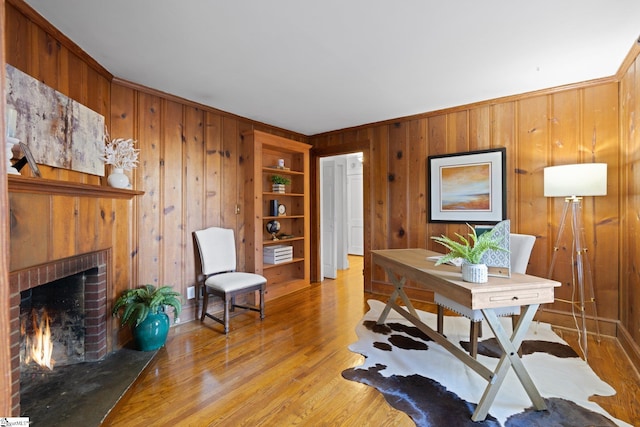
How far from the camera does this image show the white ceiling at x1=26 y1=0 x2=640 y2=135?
70.2 inches

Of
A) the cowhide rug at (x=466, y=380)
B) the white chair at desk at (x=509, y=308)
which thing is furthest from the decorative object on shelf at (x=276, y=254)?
the white chair at desk at (x=509, y=308)

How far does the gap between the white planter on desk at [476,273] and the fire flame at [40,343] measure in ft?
9.30

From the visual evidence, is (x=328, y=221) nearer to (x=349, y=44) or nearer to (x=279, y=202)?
(x=279, y=202)

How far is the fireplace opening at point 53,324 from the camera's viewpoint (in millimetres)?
1979

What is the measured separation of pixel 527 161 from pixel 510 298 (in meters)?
2.14

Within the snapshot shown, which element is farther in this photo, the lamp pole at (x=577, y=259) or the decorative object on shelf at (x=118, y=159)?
the lamp pole at (x=577, y=259)

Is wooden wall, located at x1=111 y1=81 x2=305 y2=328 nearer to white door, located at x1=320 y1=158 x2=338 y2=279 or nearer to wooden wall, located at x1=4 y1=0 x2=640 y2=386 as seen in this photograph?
wooden wall, located at x1=4 y1=0 x2=640 y2=386

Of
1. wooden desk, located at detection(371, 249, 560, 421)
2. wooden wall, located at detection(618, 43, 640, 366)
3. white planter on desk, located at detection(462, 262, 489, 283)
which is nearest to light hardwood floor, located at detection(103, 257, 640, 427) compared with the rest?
wooden wall, located at detection(618, 43, 640, 366)

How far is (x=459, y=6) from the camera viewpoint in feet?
5.77

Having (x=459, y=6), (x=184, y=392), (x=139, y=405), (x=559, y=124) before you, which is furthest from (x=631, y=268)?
(x=139, y=405)

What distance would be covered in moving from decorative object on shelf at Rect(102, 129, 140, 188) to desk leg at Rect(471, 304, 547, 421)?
109 inches

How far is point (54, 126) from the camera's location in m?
1.98

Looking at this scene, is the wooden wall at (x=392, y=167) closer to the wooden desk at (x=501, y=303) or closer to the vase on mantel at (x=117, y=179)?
the vase on mantel at (x=117, y=179)

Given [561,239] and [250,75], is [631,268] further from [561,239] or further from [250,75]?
[250,75]
